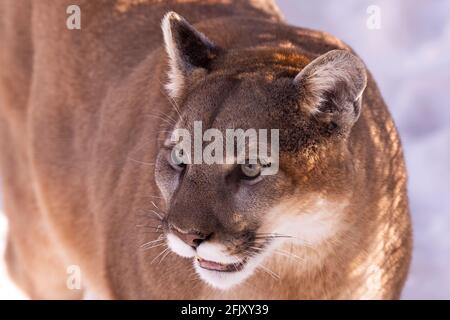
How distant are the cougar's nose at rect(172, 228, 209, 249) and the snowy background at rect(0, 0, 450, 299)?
231 centimetres

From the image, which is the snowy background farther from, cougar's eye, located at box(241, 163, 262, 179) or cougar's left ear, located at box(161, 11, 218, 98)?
cougar's eye, located at box(241, 163, 262, 179)

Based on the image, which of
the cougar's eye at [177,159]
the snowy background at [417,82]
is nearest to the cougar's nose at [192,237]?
the cougar's eye at [177,159]

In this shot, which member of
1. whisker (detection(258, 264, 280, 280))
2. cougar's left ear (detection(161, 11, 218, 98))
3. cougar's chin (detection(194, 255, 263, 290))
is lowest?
whisker (detection(258, 264, 280, 280))

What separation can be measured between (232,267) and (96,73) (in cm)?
148

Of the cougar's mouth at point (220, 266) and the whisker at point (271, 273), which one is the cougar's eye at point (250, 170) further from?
the whisker at point (271, 273)

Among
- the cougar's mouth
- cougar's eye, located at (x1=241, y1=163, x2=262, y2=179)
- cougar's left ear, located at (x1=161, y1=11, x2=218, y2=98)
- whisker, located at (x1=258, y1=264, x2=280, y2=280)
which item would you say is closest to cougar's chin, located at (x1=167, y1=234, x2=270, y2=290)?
the cougar's mouth

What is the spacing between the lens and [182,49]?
133 inches

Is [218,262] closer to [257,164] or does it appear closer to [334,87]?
[257,164]

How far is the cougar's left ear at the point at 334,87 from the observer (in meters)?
3.04

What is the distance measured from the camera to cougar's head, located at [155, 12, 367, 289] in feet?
9.87

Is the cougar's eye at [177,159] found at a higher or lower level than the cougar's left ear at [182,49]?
lower

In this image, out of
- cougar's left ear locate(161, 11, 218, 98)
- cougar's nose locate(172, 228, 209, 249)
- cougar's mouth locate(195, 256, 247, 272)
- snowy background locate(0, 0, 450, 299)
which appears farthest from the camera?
snowy background locate(0, 0, 450, 299)

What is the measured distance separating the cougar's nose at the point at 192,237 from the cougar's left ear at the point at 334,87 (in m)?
0.56
